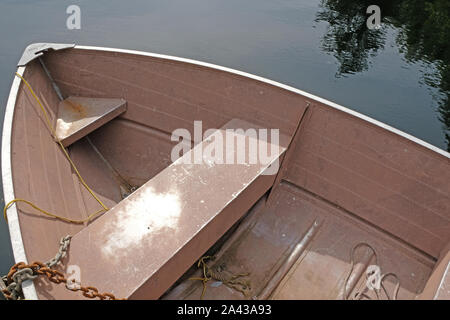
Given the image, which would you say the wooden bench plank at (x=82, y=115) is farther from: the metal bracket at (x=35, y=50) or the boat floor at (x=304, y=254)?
the boat floor at (x=304, y=254)

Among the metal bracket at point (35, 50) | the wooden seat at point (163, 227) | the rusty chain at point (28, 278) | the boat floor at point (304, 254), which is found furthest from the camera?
the metal bracket at point (35, 50)

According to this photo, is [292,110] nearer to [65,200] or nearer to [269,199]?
[269,199]

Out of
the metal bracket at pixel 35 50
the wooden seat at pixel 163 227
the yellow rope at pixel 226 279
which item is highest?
the metal bracket at pixel 35 50

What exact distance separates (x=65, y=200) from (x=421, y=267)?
12.0 ft

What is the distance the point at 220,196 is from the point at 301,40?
9706mm

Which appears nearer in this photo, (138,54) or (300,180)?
(300,180)

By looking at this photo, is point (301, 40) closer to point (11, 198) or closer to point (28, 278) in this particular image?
point (11, 198)

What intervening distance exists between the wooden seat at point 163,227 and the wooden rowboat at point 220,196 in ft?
0.04

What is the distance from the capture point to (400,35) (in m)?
11.3

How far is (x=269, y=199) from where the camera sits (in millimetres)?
3635

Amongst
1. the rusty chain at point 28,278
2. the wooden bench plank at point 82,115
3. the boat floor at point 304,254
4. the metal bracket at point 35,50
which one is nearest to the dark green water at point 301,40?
the metal bracket at point 35,50

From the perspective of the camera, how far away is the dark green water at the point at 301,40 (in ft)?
27.2

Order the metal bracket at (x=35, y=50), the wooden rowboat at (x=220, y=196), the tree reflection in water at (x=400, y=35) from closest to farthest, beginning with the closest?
the wooden rowboat at (x=220, y=196) < the metal bracket at (x=35, y=50) < the tree reflection in water at (x=400, y=35)
